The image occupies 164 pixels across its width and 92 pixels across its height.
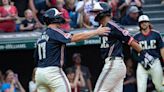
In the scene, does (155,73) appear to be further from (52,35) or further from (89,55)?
(52,35)

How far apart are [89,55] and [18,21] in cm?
176

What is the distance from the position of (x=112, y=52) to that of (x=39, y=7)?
4635 millimetres

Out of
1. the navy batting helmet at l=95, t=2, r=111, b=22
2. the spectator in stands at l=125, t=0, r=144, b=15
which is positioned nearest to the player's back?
the spectator in stands at l=125, t=0, r=144, b=15

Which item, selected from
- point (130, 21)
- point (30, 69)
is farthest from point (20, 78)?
point (130, 21)

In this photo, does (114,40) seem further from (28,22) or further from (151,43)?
(28,22)

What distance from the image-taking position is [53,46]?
30.9 feet

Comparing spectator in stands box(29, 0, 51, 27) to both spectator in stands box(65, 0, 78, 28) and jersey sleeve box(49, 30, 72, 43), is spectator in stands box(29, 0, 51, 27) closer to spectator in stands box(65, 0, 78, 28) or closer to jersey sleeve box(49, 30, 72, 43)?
spectator in stands box(65, 0, 78, 28)

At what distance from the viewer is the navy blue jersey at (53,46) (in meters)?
9.38

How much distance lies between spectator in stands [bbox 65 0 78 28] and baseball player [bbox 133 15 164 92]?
1.89 metres

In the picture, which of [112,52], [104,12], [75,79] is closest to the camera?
[104,12]

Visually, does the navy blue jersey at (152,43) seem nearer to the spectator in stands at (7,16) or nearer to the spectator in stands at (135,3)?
the spectator in stands at (135,3)

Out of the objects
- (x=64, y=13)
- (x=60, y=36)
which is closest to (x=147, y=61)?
(x=64, y=13)

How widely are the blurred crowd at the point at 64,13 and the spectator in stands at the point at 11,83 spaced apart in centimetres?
107

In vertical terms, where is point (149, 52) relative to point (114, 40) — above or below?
below
